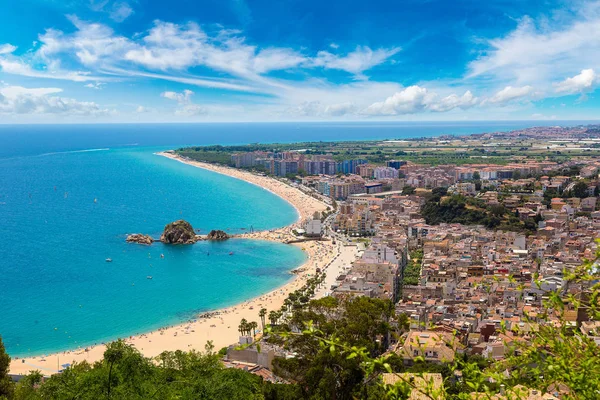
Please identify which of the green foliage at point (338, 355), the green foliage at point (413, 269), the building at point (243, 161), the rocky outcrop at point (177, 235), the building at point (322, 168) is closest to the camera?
the green foliage at point (338, 355)

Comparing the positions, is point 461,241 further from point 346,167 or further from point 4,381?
point 346,167

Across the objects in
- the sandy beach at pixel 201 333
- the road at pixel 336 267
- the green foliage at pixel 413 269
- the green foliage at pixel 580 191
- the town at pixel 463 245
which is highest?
the green foliage at pixel 580 191

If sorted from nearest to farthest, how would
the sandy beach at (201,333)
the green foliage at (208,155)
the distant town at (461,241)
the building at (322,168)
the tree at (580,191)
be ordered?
the distant town at (461,241) → the sandy beach at (201,333) → the tree at (580,191) → the building at (322,168) → the green foliage at (208,155)

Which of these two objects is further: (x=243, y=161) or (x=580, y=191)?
(x=243, y=161)

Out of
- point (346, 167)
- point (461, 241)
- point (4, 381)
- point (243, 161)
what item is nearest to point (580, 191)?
point (461, 241)

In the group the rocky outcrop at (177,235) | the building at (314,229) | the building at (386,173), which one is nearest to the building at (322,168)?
the building at (386,173)

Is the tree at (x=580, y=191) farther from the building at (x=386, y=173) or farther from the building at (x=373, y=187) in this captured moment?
the building at (x=386, y=173)

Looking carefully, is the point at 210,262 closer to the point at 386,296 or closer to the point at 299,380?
the point at 386,296
